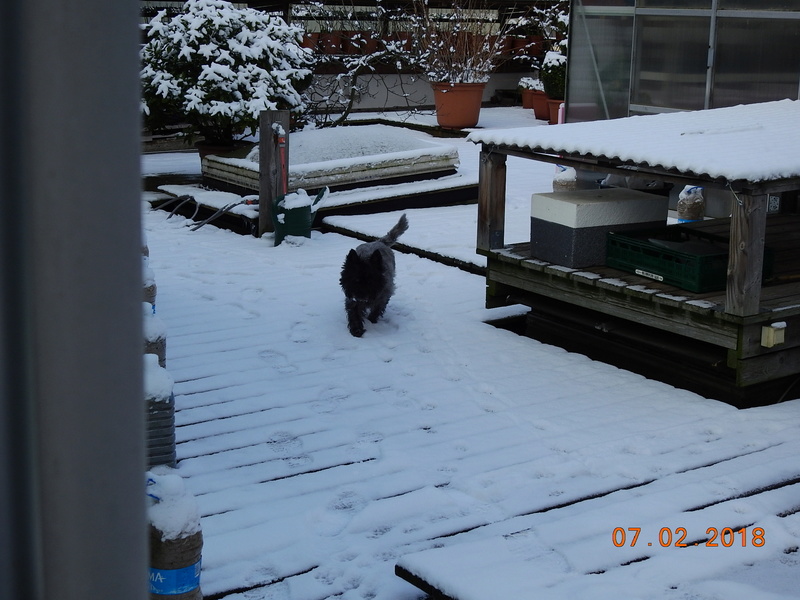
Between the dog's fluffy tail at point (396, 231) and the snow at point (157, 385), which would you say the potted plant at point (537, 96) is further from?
the snow at point (157, 385)

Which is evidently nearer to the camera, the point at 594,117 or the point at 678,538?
the point at 678,538

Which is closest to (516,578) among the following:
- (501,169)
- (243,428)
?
(243,428)

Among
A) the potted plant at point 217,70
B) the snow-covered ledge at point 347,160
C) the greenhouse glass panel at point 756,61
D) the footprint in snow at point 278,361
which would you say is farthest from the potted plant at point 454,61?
the footprint in snow at point 278,361

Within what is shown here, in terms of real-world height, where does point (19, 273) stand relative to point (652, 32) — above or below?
below

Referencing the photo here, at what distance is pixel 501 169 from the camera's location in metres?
6.22

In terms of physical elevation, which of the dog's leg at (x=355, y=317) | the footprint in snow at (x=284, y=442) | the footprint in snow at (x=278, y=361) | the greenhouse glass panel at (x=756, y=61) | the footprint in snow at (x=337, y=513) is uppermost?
the greenhouse glass panel at (x=756, y=61)

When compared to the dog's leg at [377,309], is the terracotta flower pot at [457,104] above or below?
above

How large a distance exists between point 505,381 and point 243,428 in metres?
1.47

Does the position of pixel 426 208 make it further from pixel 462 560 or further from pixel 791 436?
pixel 462 560

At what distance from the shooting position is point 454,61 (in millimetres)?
15414

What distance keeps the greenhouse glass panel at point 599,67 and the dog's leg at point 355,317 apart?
5660mm

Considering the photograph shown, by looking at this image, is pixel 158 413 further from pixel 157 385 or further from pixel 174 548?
pixel 174 548
